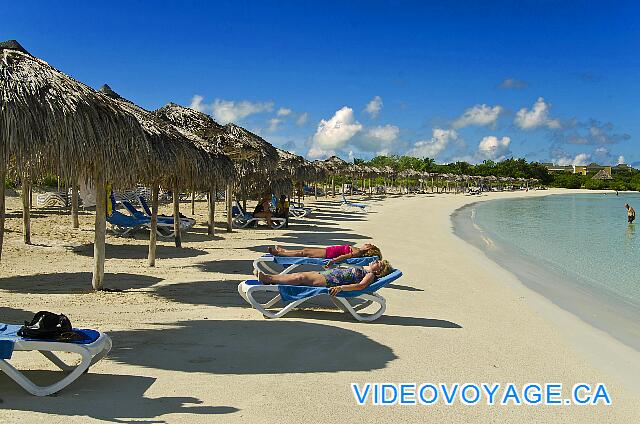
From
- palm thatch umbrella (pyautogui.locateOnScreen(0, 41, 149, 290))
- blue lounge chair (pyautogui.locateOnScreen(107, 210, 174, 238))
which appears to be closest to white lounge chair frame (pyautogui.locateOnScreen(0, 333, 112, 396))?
palm thatch umbrella (pyautogui.locateOnScreen(0, 41, 149, 290))

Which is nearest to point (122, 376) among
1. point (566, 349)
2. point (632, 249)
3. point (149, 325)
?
point (149, 325)

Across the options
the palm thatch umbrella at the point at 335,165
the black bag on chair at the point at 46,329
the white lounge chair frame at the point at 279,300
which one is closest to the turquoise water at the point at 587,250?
the white lounge chair frame at the point at 279,300

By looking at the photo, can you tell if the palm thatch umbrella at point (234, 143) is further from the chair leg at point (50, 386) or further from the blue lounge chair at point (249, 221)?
the chair leg at point (50, 386)

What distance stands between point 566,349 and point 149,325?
3.62 m

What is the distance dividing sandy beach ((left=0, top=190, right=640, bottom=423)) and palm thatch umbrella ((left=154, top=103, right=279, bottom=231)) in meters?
3.23

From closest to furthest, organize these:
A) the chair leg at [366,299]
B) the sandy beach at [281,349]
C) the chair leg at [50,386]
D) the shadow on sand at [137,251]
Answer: the chair leg at [50,386]
the sandy beach at [281,349]
the chair leg at [366,299]
the shadow on sand at [137,251]

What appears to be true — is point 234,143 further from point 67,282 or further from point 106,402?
point 106,402

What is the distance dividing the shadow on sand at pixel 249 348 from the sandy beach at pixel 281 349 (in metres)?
0.02

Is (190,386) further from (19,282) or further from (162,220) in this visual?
(162,220)

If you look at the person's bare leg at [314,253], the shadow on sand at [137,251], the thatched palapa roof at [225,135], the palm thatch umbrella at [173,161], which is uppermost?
the thatched palapa roof at [225,135]

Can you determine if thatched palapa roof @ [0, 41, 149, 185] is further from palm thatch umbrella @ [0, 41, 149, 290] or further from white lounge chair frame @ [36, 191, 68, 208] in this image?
white lounge chair frame @ [36, 191, 68, 208]

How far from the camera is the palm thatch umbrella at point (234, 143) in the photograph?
435 inches

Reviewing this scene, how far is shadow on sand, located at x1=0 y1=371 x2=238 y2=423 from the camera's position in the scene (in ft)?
10.2
